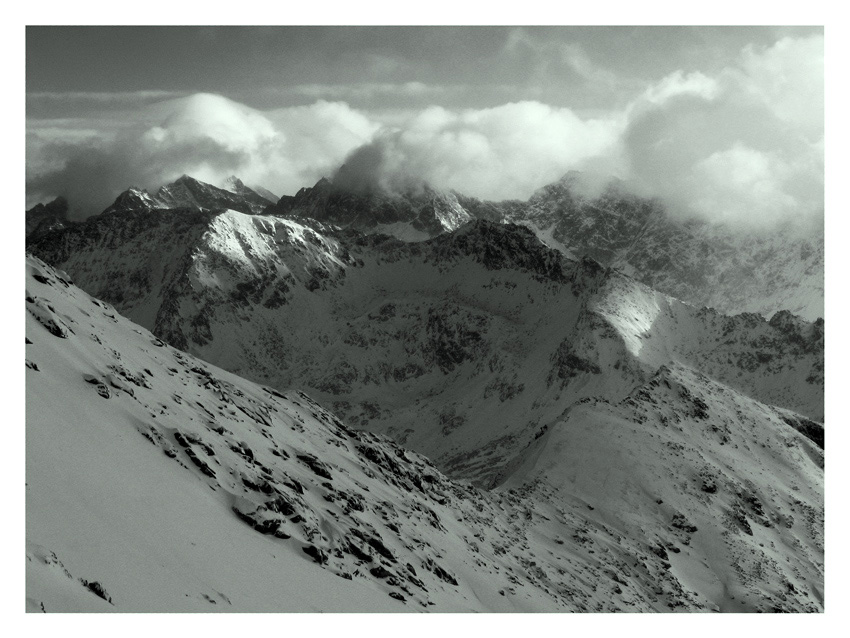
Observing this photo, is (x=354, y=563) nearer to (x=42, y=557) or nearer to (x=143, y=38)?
(x=42, y=557)

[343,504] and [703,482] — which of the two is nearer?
[343,504]

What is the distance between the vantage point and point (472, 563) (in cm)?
6769

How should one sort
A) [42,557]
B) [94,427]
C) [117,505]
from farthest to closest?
[94,427], [117,505], [42,557]

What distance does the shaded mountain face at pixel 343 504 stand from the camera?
37.5 m

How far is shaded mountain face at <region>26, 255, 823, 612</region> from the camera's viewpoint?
123ft

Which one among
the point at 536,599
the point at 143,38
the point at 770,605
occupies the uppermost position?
the point at 143,38

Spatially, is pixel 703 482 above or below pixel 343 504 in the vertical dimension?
below

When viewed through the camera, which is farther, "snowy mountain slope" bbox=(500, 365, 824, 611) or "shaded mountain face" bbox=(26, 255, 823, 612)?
"snowy mountain slope" bbox=(500, 365, 824, 611)

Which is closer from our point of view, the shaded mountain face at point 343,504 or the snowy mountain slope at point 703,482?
the shaded mountain face at point 343,504

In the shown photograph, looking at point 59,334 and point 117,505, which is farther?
point 59,334

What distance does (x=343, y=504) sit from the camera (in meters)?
62.6

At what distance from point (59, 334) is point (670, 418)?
99728mm
